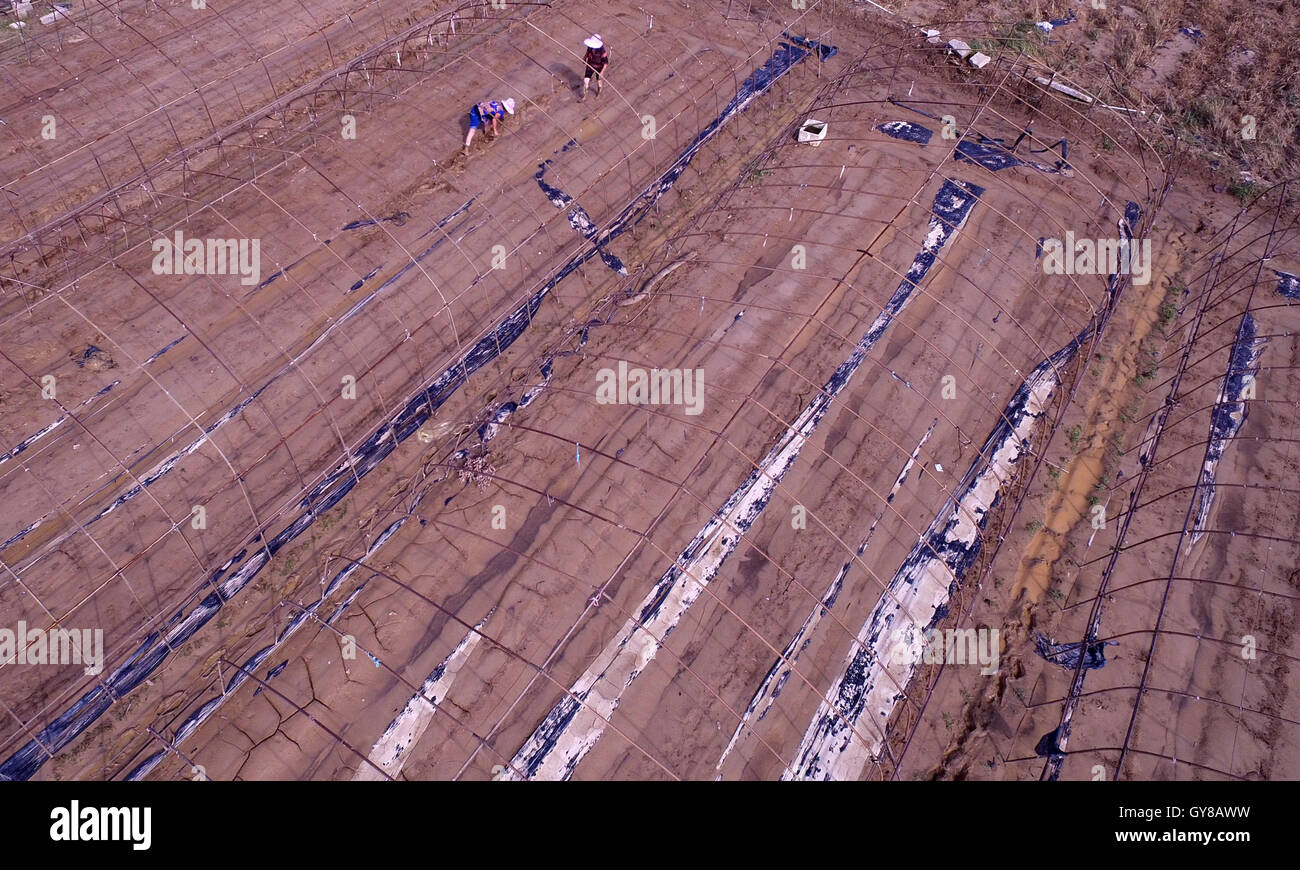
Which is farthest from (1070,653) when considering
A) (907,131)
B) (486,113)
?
(486,113)

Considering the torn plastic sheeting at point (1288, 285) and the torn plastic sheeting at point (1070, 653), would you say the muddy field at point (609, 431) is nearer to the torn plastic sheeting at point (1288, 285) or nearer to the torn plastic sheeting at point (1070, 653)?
the torn plastic sheeting at point (1070, 653)

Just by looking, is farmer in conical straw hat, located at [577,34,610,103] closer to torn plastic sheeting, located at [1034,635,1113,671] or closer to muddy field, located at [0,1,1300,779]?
muddy field, located at [0,1,1300,779]

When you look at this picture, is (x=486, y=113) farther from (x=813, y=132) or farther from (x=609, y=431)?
(x=609, y=431)

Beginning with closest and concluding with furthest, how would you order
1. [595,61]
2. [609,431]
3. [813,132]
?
[609,431] → [595,61] → [813,132]

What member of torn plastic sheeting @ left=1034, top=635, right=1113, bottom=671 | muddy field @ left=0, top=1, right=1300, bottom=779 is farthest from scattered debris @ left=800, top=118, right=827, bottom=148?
torn plastic sheeting @ left=1034, top=635, right=1113, bottom=671

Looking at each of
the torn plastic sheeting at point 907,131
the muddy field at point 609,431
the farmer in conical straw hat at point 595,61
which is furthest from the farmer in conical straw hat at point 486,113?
the torn plastic sheeting at point 907,131
